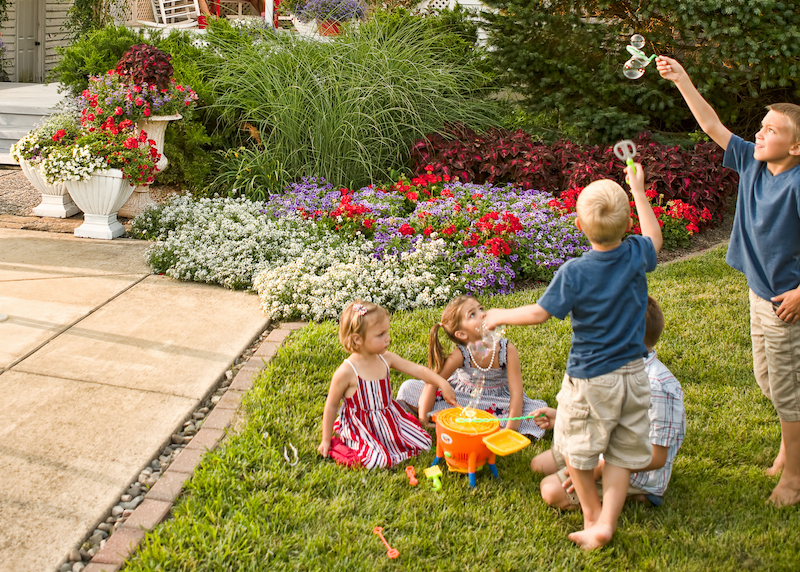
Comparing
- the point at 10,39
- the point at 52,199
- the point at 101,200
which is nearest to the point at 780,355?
the point at 101,200

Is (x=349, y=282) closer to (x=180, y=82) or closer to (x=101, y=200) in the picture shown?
(x=101, y=200)

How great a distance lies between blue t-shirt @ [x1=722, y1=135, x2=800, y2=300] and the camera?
2666 millimetres

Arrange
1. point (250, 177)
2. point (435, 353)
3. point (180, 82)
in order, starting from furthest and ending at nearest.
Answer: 1. point (180, 82)
2. point (250, 177)
3. point (435, 353)

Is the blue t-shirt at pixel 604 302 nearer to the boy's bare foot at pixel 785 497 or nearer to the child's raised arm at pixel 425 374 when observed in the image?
the child's raised arm at pixel 425 374

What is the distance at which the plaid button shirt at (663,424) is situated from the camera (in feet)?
9.20

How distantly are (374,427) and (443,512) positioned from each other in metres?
0.54

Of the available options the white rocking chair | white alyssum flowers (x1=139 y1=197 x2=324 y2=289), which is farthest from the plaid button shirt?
the white rocking chair

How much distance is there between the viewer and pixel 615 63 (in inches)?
282

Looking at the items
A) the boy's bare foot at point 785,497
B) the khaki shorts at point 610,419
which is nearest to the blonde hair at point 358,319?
the khaki shorts at point 610,419

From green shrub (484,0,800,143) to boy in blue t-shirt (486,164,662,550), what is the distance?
473cm

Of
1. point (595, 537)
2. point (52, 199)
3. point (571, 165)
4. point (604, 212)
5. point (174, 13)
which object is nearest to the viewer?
point (604, 212)

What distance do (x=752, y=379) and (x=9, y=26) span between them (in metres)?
13.8

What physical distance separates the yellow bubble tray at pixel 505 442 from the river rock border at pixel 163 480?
1.22 metres

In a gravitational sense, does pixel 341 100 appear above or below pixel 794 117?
below
